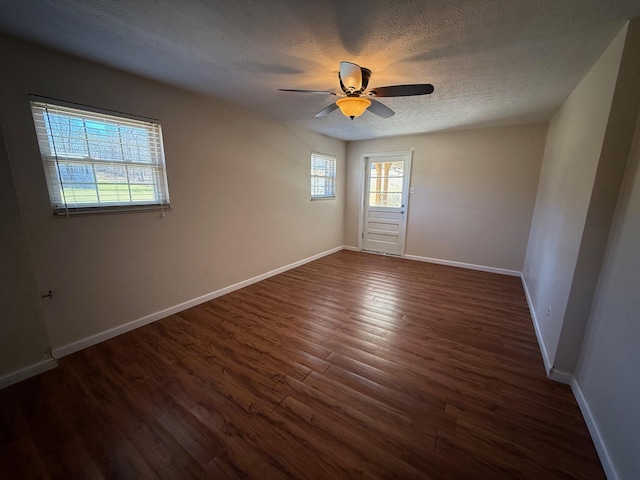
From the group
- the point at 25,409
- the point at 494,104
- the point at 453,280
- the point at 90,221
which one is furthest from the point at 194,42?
the point at 453,280

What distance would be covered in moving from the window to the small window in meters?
2.59

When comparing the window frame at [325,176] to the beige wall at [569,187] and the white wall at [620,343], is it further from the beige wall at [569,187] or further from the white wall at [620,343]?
the white wall at [620,343]

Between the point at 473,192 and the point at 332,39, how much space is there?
362 cm

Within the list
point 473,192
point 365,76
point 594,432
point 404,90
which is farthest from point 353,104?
point 473,192

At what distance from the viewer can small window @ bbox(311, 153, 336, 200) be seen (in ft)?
15.1

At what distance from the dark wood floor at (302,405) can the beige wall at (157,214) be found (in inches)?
18.0

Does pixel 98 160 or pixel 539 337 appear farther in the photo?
pixel 539 337

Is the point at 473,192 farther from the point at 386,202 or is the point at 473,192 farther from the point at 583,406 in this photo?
the point at 583,406

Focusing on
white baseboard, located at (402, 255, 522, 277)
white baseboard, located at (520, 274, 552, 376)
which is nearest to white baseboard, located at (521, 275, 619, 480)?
white baseboard, located at (520, 274, 552, 376)

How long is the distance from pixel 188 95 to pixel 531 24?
2.89m

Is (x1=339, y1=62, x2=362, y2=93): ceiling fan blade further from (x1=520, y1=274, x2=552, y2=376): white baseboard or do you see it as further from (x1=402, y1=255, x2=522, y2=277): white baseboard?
(x1=402, y1=255, x2=522, y2=277): white baseboard

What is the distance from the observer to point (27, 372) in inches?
72.1

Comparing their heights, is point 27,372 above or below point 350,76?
below

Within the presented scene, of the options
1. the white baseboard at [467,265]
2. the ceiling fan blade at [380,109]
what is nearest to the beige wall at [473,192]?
the white baseboard at [467,265]
